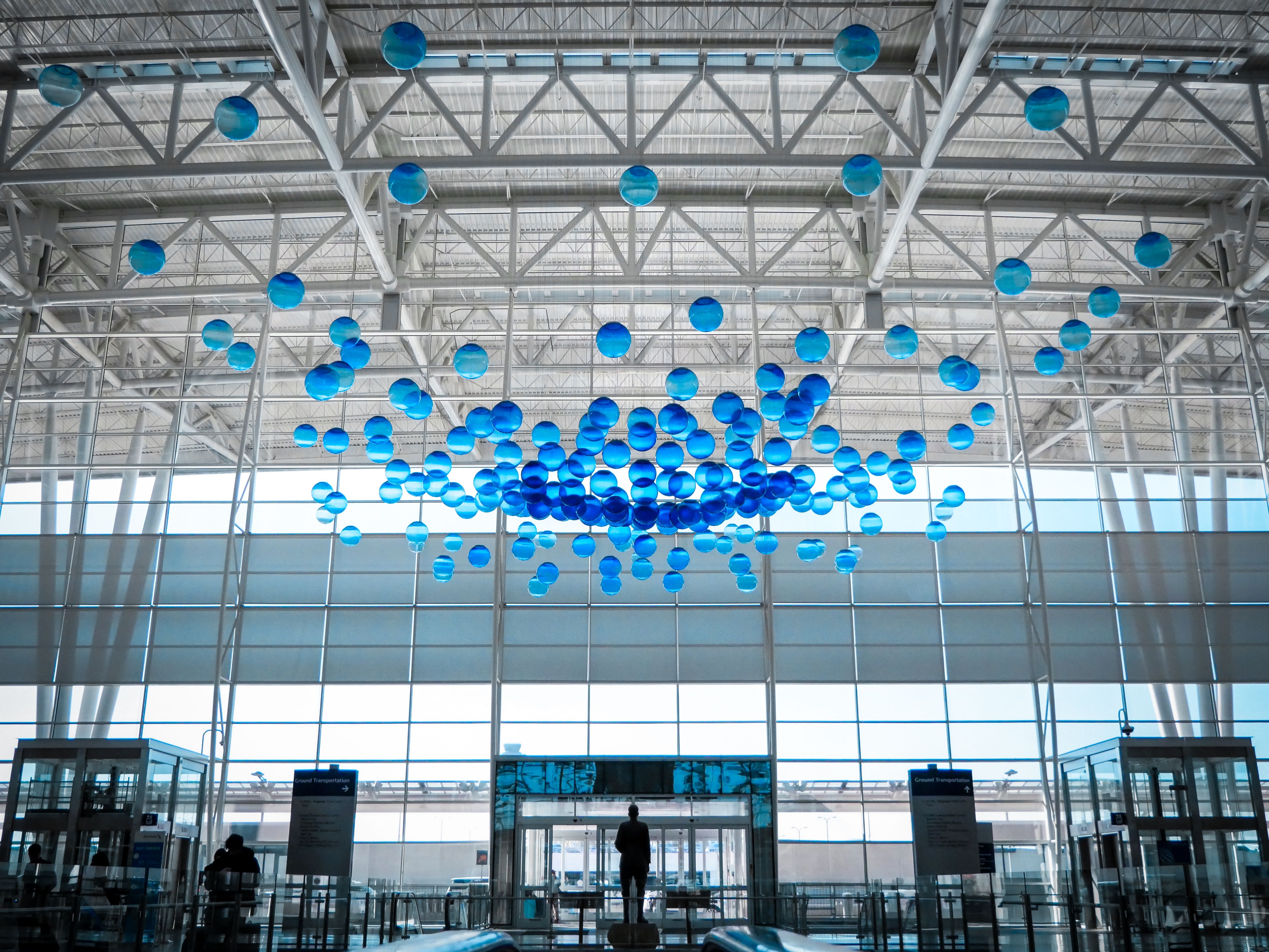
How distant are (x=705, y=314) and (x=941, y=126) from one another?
3.66 metres

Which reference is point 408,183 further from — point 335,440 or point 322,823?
point 322,823

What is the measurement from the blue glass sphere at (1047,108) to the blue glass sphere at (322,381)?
8.09 m

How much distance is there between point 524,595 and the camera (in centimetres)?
2233

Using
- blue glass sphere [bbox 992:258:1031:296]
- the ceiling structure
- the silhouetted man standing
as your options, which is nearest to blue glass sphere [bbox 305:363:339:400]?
the ceiling structure

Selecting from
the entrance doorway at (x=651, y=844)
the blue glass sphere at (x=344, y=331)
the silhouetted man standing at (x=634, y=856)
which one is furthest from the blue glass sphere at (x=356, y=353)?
the entrance doorway at (x=651, y=844)

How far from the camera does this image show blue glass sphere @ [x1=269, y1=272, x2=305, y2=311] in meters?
12.1

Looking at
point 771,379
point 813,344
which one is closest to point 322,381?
point 771,379

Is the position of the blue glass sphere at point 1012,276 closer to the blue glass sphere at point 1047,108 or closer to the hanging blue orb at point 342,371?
the blue glass sphere at point 1047,108

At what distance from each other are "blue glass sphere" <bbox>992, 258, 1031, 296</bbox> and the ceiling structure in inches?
53.9

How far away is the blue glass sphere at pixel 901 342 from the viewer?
546 inches

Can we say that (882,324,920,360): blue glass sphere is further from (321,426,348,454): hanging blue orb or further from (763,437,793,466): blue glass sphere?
(321,426,348,454): hanging blue orb

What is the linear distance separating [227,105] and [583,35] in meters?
5.69

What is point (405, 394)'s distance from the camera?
549 inches

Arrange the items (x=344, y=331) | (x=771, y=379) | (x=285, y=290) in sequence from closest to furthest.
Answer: (x=285, y=290)
(x=771, y=379)
(x=344, y=331)
